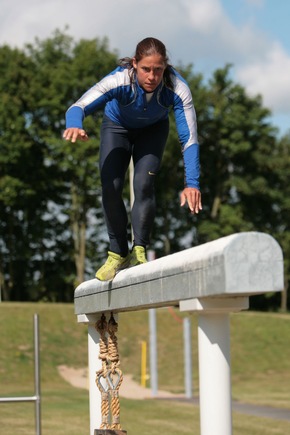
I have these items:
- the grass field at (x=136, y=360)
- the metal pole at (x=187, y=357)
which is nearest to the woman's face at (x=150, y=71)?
the grass field at (x=136, y=360)

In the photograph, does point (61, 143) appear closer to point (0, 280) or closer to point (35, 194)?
point (35, 194)

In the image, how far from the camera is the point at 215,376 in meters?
4.54

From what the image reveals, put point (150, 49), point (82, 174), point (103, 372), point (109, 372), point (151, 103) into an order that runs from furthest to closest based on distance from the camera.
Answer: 1. point (82, 174)
2. point (103, 372)
3. point (109, 372)
4. point (151, 103)
5. point (150, 49)

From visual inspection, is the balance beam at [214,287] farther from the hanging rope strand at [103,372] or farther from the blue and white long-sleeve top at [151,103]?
the hanging rope strand at [103,372]

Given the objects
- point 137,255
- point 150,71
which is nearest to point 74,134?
point 150,71

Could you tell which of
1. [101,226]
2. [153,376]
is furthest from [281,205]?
[153,376]

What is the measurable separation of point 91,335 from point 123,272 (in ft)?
5.03

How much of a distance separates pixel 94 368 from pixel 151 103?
7.23 feet

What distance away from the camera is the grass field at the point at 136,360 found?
66.8 ft

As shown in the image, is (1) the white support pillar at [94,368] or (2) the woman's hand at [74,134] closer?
(2) the woman's hand at [74,134]

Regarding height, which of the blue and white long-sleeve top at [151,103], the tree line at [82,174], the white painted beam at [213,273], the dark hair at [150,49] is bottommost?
the white painted beam at [213,273]

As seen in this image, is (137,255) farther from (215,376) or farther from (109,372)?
(215,376)

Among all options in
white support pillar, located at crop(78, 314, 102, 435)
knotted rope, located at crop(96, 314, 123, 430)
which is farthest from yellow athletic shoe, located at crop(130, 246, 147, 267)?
white support pillar, located at crop(78, 314, 102, 435)

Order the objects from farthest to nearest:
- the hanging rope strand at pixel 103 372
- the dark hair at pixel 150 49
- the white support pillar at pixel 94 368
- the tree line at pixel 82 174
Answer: the tree line at pixel 82 174 → the white support pillar at pixel 94 368 → the hanging rope strand at pixel 103 372 → the dark hair at pixel 150 49
